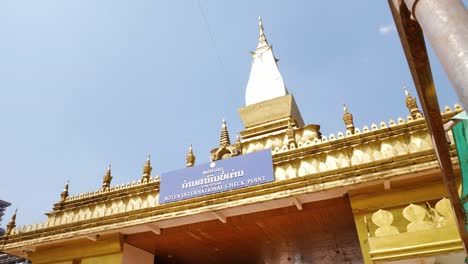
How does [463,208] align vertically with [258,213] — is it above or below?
below

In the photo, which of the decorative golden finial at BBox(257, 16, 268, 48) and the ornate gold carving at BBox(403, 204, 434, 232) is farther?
the decorative golden finial at BBox(257, 16, 268, 48)

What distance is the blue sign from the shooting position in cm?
1000

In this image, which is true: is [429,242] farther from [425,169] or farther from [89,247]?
[89,247]

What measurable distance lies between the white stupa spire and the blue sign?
6.69 m

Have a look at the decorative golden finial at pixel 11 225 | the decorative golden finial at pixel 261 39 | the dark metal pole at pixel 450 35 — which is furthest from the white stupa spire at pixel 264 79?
the dark metal pole at pixel 450 35

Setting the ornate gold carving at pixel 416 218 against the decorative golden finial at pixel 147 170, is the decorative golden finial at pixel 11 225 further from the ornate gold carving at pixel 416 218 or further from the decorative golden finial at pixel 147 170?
the ornate gold carving at pixel 416 218

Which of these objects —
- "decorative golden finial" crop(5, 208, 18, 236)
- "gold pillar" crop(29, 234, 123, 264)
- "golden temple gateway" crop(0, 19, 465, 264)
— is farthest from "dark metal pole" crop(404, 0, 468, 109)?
"decorative golden finial" crop(5, 208, 18, 236)

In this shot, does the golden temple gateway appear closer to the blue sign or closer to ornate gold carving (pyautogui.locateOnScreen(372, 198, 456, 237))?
ornate gold carving (pyautogui.locateOnScreen(372, 198, 456, 237))

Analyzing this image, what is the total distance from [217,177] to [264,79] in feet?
27.8

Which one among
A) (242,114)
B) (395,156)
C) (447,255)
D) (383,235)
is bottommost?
(447,255)

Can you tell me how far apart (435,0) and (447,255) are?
624 cm

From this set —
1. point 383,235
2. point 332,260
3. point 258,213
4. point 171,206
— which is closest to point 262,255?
point 332,260

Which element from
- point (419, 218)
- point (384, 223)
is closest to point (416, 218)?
point (419, 218)

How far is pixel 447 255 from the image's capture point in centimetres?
717
